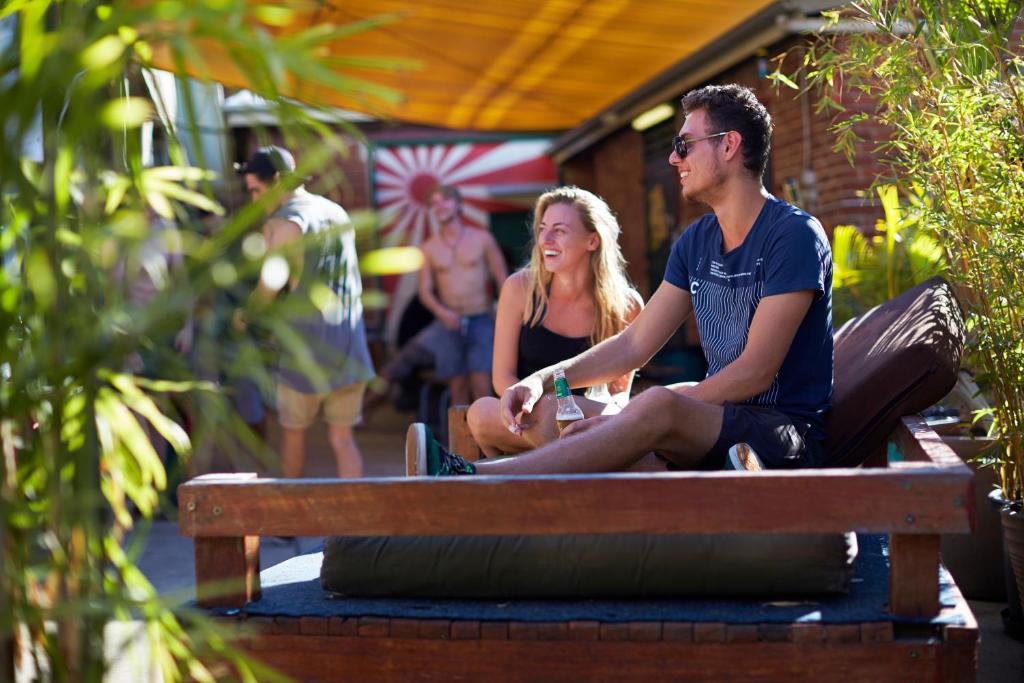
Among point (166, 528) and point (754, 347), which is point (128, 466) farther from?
point (166, 528)

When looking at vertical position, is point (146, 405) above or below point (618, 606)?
above

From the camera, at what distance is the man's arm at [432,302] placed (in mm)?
8883

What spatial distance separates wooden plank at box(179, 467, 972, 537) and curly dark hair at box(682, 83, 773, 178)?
5.36ft

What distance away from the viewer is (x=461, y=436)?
4375mm

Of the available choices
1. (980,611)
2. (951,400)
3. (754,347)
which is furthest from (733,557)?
(951,400)

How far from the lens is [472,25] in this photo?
8.76 meters

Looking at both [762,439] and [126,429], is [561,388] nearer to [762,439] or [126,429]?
[762,439]

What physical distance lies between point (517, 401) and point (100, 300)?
2241 mm

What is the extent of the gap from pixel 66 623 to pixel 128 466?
0.23m

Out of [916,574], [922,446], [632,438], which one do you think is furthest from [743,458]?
Answer: [916,574]

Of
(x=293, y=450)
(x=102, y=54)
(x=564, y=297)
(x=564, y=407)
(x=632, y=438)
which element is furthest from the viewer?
(x=293, y=450)

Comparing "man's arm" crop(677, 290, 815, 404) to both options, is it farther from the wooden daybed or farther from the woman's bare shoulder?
the woman's bare shoulder

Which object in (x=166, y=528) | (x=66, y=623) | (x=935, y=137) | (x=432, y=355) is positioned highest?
(x=432, y=355)

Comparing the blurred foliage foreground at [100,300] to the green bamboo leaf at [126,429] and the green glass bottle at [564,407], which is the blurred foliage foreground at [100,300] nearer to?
the green bamboo leaf at [126,429]
